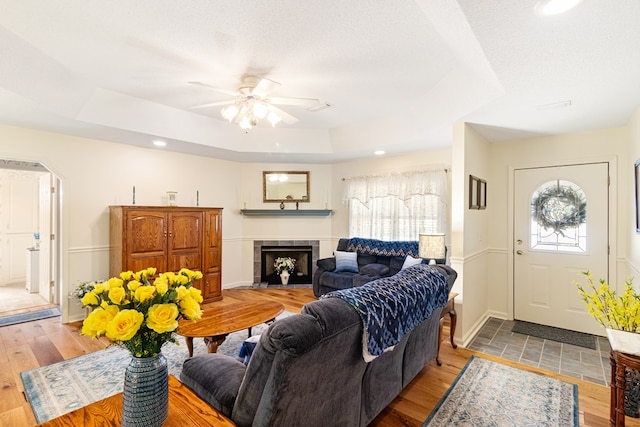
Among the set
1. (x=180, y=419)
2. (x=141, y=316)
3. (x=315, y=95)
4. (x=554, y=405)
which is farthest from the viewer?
(x=315, y=95)

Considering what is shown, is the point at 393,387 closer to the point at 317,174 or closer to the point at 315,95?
the point at 315,95

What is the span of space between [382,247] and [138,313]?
4.10 metres

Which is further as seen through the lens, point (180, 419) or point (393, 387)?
point (393, 387)

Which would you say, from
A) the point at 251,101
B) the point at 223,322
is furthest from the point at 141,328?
the point at 251,101

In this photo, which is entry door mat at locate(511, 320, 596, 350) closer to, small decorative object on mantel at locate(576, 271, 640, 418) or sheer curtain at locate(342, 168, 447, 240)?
small decorative object on mantel at locate(576, 271, 640, 418)

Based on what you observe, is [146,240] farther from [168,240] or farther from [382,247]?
[382,247]

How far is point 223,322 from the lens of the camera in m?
2.66

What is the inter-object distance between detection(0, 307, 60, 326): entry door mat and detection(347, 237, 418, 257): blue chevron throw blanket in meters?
4.33

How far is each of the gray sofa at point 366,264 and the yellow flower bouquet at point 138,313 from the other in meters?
3.43

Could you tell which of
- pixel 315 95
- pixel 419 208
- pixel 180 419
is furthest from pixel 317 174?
pixel 180 419

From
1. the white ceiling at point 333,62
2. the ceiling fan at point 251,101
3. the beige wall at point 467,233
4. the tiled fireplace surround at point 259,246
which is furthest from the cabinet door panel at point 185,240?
the beige wall at point 467,233

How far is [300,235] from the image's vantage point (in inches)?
231

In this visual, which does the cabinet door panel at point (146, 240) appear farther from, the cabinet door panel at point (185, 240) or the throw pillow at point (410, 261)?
the throw pillow at point (410, 261)

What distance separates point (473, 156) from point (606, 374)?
7.76 ft
